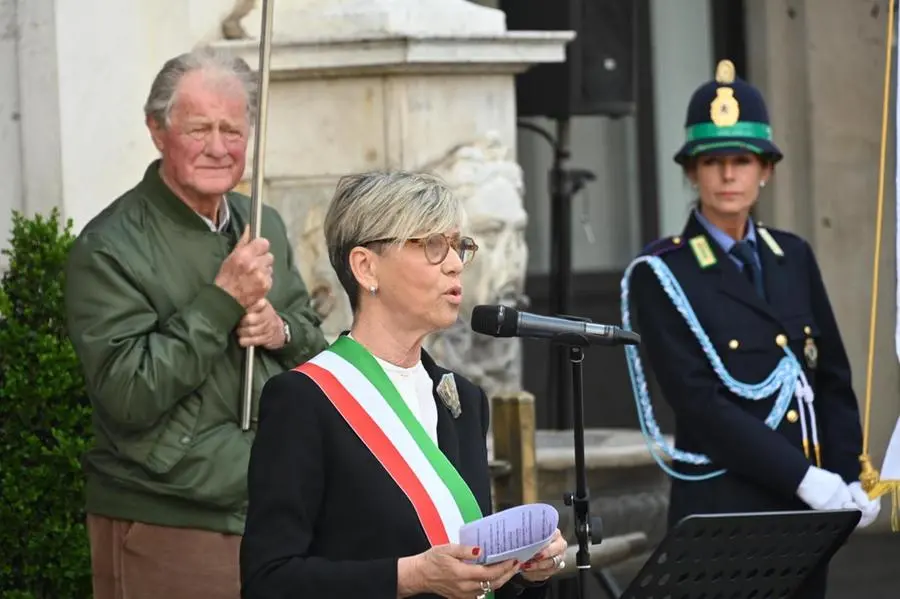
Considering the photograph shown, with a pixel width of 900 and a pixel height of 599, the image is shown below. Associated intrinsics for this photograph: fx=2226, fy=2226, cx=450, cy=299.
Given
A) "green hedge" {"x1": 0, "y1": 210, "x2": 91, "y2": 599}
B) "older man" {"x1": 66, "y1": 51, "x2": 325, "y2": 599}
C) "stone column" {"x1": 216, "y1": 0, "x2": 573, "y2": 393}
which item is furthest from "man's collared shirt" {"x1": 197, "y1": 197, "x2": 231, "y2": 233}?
"stone column" {"x1": 216, "y1": 0, "x2": 573, "y2": 393}

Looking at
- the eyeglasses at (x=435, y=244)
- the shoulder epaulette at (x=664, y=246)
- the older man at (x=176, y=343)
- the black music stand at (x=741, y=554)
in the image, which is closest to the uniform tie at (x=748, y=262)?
the shoulder epaulette at (x=664, y=246)

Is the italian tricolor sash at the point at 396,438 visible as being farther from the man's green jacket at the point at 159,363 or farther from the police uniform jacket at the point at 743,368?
the police uniform jacket at the point at 743,368

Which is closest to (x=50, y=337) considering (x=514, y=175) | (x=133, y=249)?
(x=133, y=249)

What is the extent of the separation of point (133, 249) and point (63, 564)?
4.69 feet

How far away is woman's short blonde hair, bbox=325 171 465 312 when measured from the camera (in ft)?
13.4

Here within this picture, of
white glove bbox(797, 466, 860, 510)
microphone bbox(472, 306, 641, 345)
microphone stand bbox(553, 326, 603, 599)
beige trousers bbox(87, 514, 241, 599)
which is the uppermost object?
microphone bbox(472, 306, 641, 345)

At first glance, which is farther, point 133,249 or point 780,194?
point 780,194

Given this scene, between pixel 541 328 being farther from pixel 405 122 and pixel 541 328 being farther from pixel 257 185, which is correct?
pixel 405 122

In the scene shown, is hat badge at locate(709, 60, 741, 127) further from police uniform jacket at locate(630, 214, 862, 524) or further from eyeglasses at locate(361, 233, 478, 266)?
eyeglasses at locate(361, 233, 478, 266)

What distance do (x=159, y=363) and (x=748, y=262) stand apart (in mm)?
1655

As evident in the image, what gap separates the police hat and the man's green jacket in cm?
132

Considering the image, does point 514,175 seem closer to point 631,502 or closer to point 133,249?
point 631,502

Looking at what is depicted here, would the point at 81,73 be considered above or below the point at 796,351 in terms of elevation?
above

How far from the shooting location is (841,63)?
1149cm
